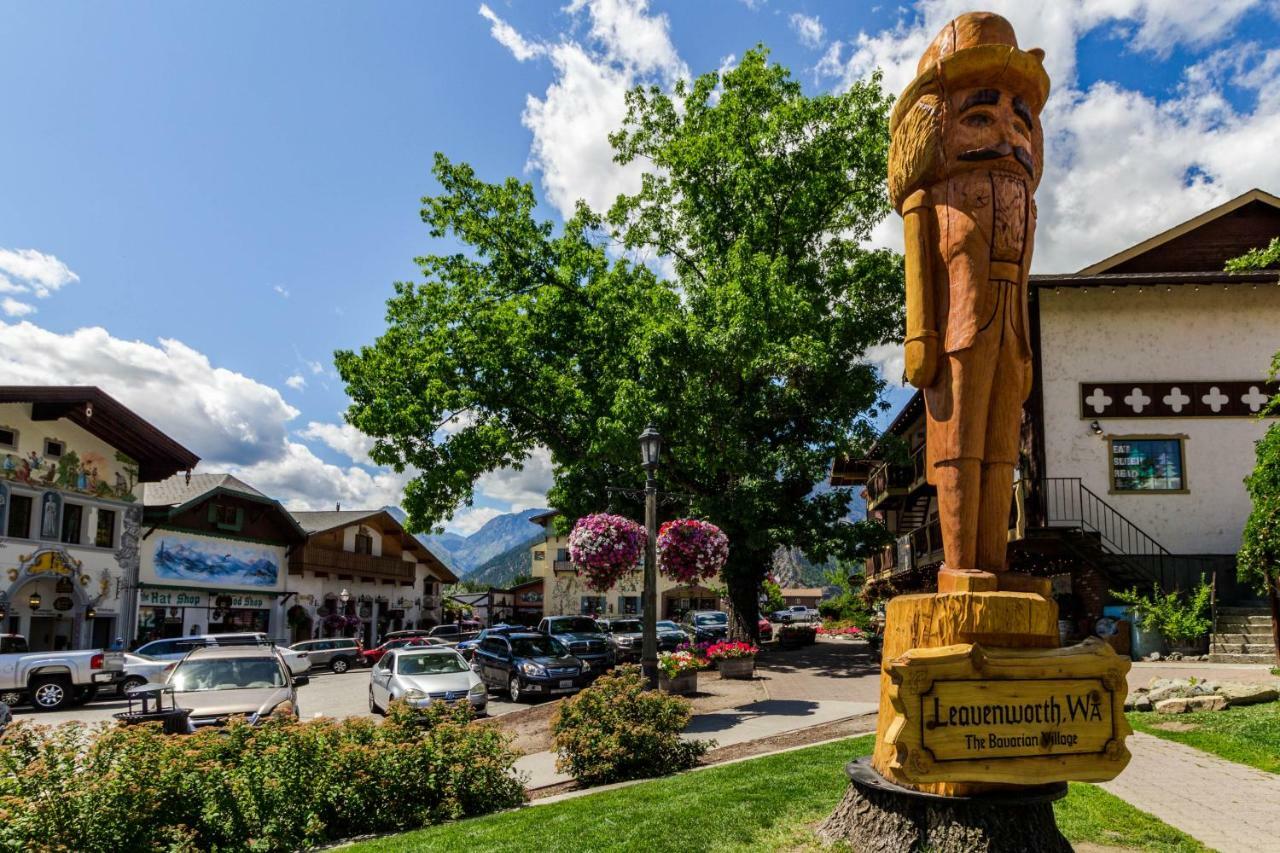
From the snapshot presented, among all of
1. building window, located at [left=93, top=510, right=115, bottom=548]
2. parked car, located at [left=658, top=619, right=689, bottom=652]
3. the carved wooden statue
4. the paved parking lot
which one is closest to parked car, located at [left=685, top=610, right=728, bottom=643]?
parked car, located at [left=658, top=619, right=689, bottom=652]

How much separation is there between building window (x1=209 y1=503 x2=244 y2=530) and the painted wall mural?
2.49ft

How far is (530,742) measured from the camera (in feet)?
44.1

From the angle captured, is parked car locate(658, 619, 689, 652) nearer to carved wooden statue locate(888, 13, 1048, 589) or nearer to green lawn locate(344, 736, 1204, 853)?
green lawn locate(344, 736, 1204, 853)

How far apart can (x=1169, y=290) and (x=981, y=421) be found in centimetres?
2123

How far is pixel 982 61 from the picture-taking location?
5.50 meters

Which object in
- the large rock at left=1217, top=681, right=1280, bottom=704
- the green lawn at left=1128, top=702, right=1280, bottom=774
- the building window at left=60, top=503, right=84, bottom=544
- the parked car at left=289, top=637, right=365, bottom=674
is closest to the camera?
the green lawn at left=1128, top=702, right=1280, bottom=774

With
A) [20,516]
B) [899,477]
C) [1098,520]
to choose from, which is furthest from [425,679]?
[899,477]

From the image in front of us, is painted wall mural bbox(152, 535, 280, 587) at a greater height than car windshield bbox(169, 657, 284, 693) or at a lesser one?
greater

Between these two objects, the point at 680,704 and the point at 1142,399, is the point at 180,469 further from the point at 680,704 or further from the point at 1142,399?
the point at 1142,399

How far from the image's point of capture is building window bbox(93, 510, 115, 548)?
30.1m

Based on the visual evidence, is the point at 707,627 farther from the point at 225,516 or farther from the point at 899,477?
the point at 225,516

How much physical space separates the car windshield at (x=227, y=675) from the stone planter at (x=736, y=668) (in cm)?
971

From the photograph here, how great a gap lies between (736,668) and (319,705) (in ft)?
33.5

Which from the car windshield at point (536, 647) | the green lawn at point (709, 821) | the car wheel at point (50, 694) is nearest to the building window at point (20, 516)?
the car wheel at point (50, 694)
